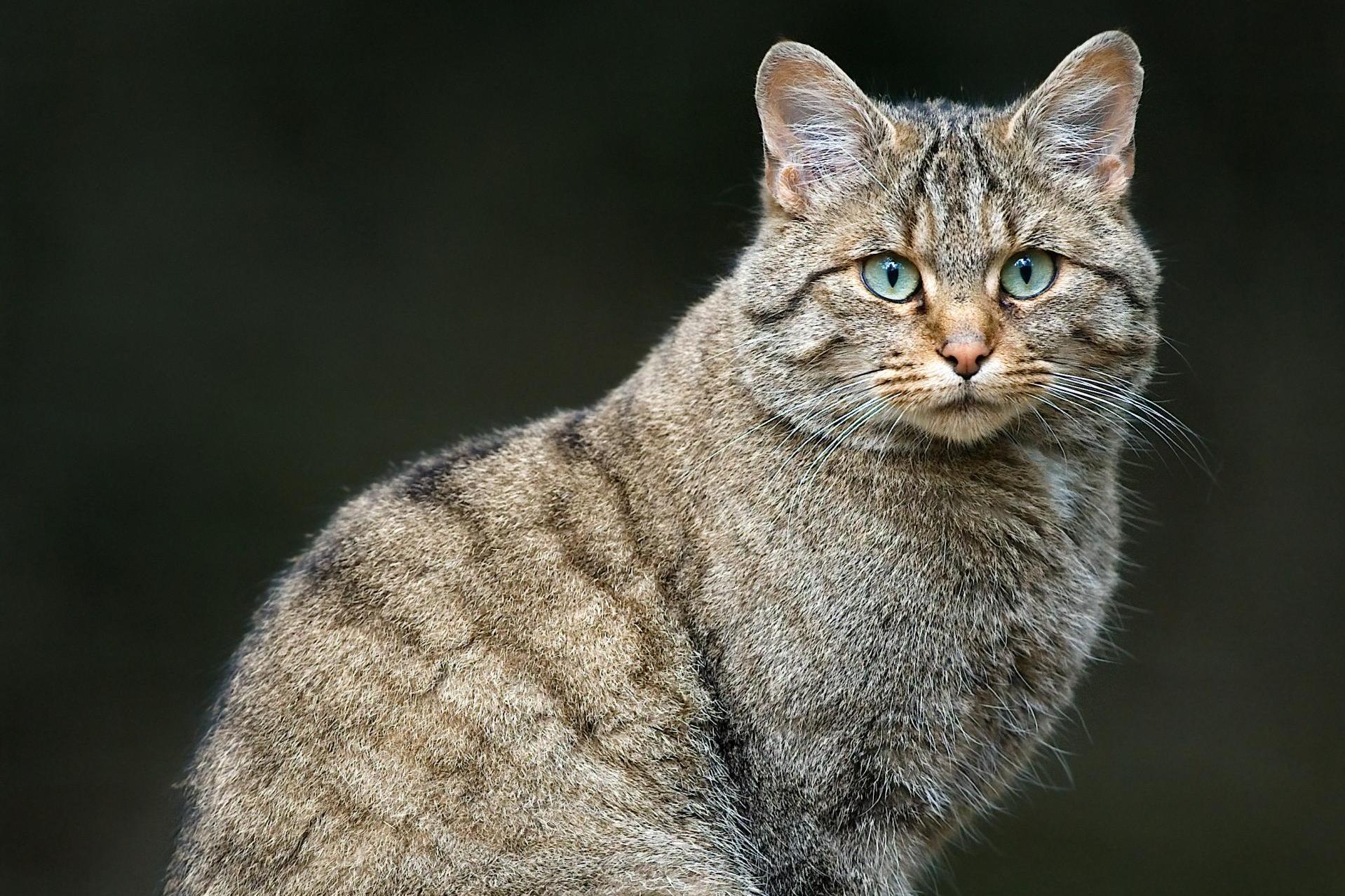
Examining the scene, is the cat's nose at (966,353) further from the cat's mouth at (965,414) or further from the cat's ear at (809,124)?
the cat's ear at (809,124)

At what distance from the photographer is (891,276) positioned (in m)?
4.10

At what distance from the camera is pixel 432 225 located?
310 inches

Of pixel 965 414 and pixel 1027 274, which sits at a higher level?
pixel 1027 274

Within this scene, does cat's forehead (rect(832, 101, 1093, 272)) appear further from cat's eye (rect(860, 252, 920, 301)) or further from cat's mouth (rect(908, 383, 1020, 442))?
cat's mouth (rect(908, 383, 1020, 442))

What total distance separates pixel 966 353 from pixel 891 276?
382 millimetres

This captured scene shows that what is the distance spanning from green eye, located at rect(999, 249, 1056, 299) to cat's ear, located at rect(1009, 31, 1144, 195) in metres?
0.34

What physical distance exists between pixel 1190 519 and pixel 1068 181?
165 inches

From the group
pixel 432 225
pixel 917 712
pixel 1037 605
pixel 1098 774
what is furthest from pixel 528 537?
pixel 1098 774

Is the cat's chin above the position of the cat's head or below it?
below

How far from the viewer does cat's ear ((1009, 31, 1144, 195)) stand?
13.7 feet

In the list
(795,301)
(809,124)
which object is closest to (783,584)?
(795,301)

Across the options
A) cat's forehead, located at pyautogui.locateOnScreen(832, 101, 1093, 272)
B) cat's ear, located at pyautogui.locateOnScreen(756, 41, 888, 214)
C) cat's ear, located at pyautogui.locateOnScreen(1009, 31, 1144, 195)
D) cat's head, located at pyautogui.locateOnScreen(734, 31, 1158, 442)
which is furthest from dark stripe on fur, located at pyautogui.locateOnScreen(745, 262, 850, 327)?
cat's ear, located at pyautogui.locateOnScreen(1009, 31, 1144, 195)

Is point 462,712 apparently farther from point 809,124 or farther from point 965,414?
point 809,124

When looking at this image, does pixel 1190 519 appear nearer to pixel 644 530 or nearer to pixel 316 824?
pixel 644 530
